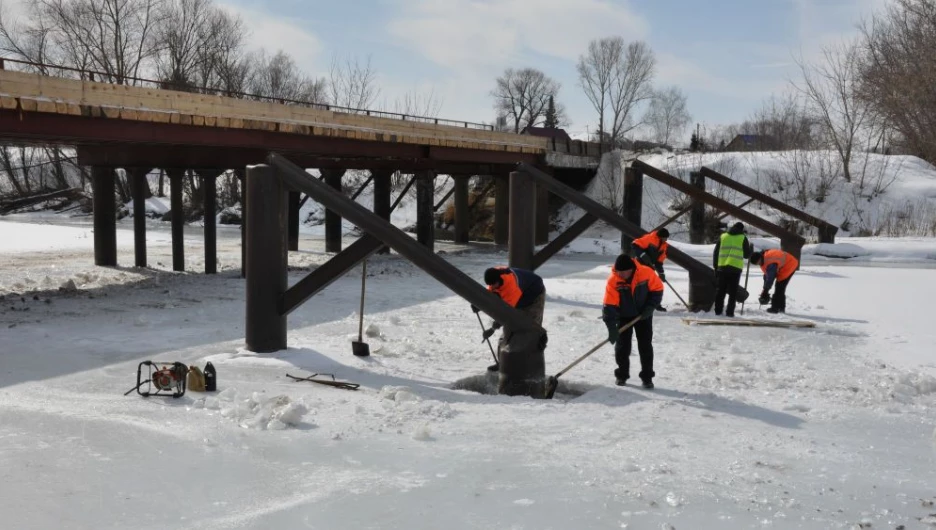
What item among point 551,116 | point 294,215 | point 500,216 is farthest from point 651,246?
point 551,116

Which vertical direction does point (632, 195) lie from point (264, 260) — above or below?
above

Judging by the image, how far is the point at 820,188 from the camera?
111ft

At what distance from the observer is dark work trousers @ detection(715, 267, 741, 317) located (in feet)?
40.5

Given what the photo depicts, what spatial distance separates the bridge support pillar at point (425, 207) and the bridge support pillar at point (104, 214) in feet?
26.6

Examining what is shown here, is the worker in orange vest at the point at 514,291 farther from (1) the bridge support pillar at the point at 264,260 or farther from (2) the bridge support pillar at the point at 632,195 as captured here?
(2) the bridge support pillar at the point at 632,195

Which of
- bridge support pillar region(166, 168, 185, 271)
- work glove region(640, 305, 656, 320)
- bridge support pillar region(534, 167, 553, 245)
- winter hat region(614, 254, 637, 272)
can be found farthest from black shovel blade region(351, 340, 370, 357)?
bridge support pillar region(534, 167, 553, 245)

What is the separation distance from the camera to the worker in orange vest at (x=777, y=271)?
12484mm

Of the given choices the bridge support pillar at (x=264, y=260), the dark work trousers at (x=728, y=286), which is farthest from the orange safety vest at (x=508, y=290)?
the dark work trousers at (x=728, y=286)

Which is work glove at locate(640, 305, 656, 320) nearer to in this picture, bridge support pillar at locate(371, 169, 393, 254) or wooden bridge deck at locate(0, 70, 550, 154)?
wooden bridge deck at locate(0, 70, 550, 154)

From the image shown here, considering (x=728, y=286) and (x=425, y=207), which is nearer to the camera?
(x=728, y=286)

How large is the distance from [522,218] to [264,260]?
6.15 metres

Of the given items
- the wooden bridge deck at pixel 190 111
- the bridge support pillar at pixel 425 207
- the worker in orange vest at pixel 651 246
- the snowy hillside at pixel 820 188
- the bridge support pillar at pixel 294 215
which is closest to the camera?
the wooden bridge deck at pixel 190 111

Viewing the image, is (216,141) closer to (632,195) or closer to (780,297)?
(780,297)

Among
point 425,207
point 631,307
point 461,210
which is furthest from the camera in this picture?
point 461,210
